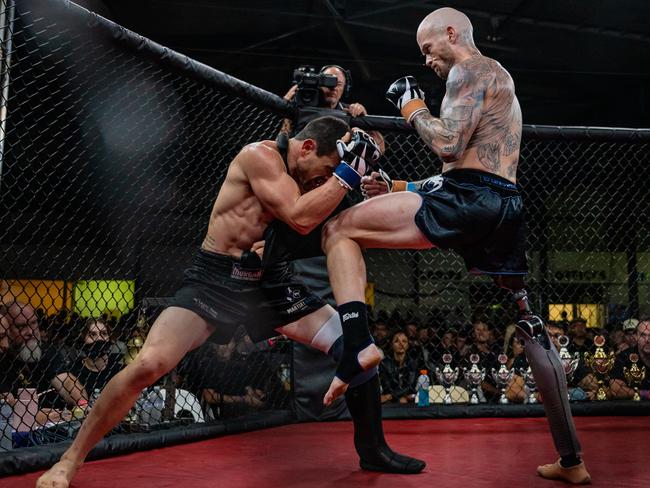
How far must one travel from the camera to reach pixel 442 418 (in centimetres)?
351

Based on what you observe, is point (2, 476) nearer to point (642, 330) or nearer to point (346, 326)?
point (346, 326)

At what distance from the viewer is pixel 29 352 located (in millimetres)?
3061

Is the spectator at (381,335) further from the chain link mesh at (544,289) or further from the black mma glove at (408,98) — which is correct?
the black mma glove at (408,98)

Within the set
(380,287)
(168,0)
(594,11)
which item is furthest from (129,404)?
(380,287)

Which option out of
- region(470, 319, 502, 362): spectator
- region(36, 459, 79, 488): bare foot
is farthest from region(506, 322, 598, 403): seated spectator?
region(36, 459, 79, 488): bare foot

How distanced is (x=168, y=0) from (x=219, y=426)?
4475mm

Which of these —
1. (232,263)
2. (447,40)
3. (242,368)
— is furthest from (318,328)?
(242,368)

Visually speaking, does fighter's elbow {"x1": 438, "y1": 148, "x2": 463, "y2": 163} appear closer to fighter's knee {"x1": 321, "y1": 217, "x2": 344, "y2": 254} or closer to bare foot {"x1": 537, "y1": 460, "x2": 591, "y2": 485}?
fighter's knee {"x1": 321, "y1": 217, "x2": 344, "y2": 254}

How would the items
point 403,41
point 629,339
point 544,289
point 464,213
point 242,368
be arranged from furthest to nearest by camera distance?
point 544,289 → point 403,41 → point 629,339 → point 242,368 → point 464,213

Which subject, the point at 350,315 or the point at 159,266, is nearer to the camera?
the point at 350,315

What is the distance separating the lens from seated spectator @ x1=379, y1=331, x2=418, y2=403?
13.7 feet

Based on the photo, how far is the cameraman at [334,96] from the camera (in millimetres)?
3229

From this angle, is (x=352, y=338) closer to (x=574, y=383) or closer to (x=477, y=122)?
(x=477, y=122)

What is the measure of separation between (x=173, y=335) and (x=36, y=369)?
1541 millimetres
